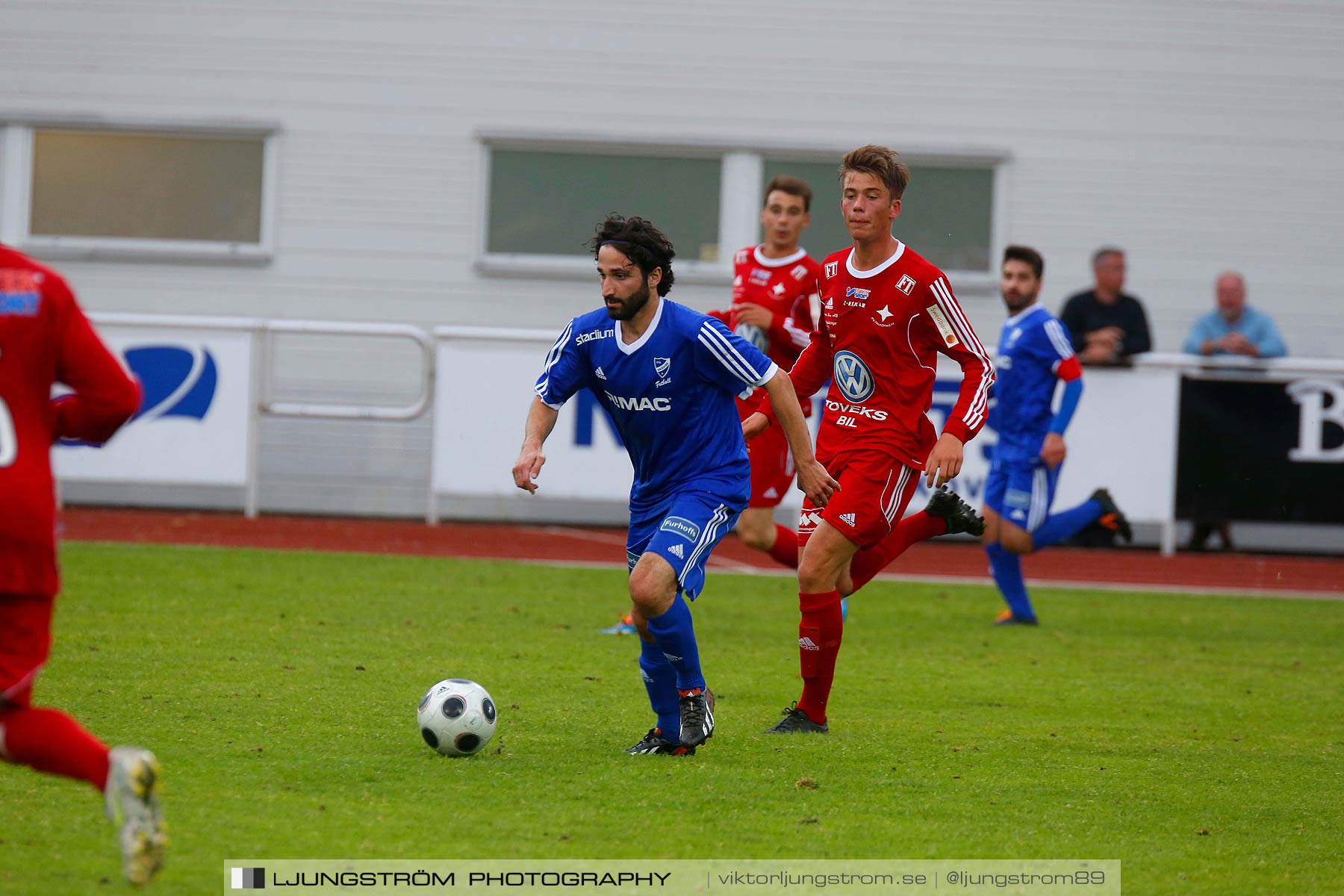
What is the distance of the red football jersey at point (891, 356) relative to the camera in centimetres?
625

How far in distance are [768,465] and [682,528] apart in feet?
Result: 10.7

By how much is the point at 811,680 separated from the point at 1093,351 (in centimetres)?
812

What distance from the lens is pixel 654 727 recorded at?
6.16 metres

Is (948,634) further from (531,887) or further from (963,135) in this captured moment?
(963,135)

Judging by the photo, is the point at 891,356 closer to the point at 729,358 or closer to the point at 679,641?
the point at 729,358

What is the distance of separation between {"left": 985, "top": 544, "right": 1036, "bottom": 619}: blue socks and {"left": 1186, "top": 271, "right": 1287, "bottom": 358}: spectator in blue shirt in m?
5.05

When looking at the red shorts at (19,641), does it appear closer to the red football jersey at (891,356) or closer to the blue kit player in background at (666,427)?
the blue kit player in background at (666,427)

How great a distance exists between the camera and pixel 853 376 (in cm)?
648

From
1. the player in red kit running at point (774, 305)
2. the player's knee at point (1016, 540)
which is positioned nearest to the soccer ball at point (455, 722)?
the player in red kit running at point (774, 305)

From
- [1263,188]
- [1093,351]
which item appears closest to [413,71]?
[1093,351]

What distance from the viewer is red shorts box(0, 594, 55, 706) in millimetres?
3719

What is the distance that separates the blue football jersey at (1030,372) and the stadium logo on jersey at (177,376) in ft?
23.7

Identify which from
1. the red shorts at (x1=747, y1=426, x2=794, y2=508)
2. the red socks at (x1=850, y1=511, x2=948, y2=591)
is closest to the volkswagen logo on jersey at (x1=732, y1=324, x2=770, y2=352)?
the red shorts at (x1=747, y1=426, x2=794, y2=508)

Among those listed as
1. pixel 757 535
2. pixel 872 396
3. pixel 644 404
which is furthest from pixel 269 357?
pixel 644 404
